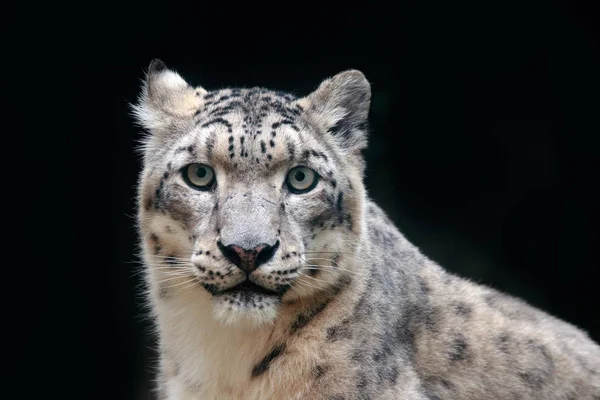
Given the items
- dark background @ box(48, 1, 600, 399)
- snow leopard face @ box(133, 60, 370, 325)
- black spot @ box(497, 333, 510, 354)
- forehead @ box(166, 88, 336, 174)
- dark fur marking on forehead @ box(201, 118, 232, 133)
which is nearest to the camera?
snow leopard face @ box(133, 60, 370, 325)

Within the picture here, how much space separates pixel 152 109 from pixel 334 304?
1.68 meters

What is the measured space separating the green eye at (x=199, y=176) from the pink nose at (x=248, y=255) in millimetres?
464

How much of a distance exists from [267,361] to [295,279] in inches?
23.8

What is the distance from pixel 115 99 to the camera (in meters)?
9.30

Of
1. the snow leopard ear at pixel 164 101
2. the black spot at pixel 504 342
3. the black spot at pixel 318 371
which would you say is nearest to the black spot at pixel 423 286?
the black spot at pixel 504 342

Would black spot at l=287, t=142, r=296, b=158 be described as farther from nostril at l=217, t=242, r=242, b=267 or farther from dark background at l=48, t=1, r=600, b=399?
dark background at l=48, t=1, r=600, b=399

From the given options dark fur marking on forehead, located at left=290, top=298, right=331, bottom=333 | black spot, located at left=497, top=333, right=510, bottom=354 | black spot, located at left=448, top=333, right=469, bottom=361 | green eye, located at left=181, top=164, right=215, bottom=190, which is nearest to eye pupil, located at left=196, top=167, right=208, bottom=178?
green eye, located at left=181, top=164, right=215, bottom=190

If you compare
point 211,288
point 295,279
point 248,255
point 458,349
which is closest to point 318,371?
point 295,279

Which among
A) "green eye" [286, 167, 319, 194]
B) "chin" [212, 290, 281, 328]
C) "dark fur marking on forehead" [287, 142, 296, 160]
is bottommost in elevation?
"chin" [212, 290, 281, 328]

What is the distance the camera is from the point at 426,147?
10.1m

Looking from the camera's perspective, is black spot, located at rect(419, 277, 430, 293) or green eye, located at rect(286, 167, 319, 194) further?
black spot, located at rect(419, 277, 430, 293)

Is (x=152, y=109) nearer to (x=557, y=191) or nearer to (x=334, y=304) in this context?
(x=334, y=304)

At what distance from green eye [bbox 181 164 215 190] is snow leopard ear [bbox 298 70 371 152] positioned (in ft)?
2.70

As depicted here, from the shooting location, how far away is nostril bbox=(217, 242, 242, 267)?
14.3 ft
